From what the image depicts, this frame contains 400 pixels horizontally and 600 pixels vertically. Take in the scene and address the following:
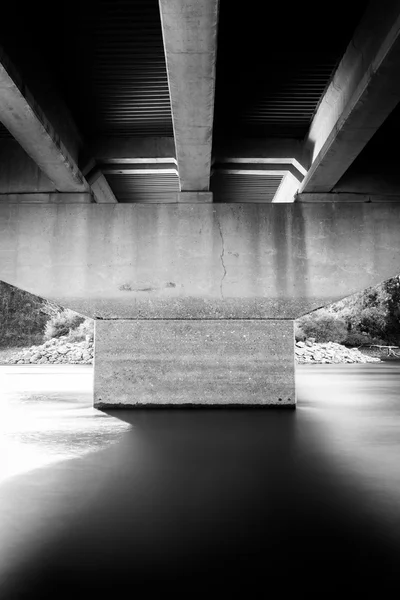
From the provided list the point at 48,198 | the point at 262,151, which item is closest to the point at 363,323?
the point at 262,151

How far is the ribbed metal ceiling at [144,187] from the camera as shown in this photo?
884 cm

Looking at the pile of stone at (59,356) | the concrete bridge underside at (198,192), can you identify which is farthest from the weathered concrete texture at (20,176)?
the pile of stone at (59,356)

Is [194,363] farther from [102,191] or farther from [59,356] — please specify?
[59,356]

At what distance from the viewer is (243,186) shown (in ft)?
30.8

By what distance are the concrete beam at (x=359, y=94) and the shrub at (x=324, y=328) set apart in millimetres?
37838

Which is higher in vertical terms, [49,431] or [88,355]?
[88,355]

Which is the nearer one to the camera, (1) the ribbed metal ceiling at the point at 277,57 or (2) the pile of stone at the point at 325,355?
(1) the ribbed metal ceiling at the point at 277,57

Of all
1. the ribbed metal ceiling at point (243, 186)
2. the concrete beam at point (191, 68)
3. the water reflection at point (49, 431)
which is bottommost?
the water reflection at point (49, 431)

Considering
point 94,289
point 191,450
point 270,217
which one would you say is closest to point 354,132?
point 270,217

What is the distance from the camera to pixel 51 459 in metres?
5.33

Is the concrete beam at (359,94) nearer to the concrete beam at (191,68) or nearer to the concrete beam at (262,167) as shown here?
the concrete beam at (262,167)

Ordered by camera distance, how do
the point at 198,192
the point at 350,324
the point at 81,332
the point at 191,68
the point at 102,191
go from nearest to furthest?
1. the point at 191,68
2. the point at 198,192
3. the point at 102,191
4. the point at 81,332
5. the point at 350,324

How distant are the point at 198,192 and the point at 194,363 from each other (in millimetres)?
3109

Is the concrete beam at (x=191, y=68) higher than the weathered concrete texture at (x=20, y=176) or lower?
lower
